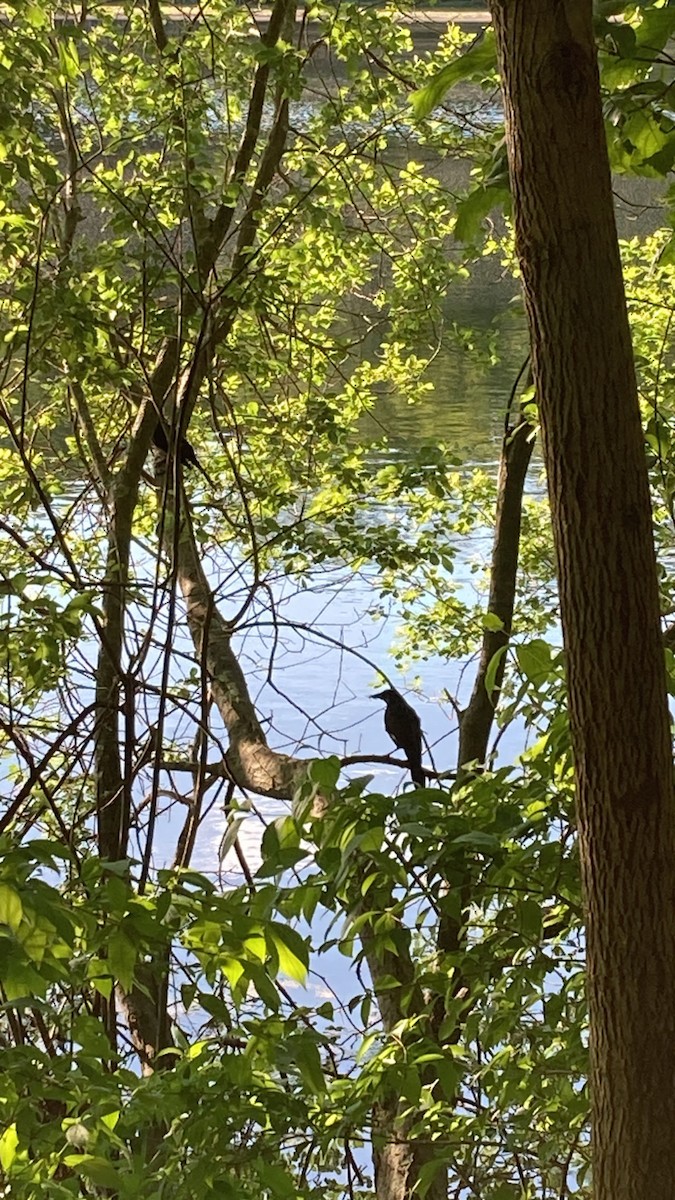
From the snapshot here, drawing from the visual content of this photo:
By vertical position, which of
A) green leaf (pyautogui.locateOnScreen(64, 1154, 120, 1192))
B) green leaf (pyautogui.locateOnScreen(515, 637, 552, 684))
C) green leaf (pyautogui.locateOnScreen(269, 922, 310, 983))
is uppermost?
green leaf (pyautogui.locateOnScreen(515, 637, 552, 684))

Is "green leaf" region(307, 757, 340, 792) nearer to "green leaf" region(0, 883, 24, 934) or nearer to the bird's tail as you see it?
"green leaf" region(0, 883, 24, 934)

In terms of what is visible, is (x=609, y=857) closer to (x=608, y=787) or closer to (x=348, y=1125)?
(x=608, y=787)

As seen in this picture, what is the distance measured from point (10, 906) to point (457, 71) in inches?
24.2

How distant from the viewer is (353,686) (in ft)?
12.5

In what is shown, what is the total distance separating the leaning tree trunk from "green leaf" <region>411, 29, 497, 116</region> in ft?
0.37

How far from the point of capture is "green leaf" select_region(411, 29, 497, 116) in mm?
696

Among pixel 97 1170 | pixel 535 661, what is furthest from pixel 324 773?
pixel 97 1170

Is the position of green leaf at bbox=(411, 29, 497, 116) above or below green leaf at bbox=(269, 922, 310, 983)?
above

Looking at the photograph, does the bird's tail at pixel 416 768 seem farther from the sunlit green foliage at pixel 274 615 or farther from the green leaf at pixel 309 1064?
the green leaf at pixel 309 1064

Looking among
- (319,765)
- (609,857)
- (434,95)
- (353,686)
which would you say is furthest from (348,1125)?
(353,686)

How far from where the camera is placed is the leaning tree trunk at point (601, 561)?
0.58m

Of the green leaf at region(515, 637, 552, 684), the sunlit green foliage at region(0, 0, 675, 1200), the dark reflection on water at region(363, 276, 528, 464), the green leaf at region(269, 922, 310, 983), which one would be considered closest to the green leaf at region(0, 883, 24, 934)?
the sunlit green foliage at region(0, 0, 675, 1200)

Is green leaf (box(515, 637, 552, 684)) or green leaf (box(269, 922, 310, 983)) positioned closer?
green leaf (box(269, 922, 310, 983))

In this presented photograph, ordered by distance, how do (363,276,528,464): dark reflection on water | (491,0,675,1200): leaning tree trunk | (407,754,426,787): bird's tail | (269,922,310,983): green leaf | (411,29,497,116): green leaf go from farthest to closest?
(363,276,528,464): dark reflection on water → (407,754,426,787): bird's tail → (269,922,310,983): green leaf → (411,29,497,116): green leaf → (491,0,675,1200): leaning tree trunk
